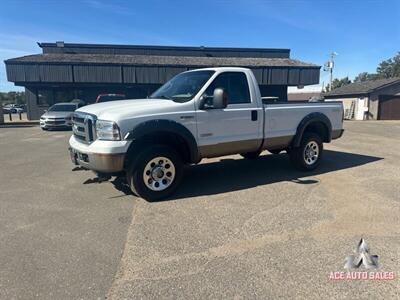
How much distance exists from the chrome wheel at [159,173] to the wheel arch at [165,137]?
30 centimetres

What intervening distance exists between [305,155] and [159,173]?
137 inches

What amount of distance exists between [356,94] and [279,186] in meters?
31.7

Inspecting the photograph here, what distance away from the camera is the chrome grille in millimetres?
4723

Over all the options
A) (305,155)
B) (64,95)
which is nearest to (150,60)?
(64,95)

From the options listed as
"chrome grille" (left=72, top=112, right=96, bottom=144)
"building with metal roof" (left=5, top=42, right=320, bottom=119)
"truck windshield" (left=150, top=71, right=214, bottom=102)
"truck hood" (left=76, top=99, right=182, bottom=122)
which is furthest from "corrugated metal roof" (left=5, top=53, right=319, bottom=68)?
"truck hood" (left=76, top=99, right=182, bottom=122)

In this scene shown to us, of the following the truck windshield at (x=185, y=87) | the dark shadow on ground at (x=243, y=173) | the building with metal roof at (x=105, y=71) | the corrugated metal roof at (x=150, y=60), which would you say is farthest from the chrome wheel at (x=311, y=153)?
the corrugated metal roof at (x=150, y=60)

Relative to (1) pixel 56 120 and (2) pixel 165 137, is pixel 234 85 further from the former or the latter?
(1) pixel 56 120

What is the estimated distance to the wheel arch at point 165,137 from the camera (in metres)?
4.62

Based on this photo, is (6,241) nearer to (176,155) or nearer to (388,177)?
(176,155)

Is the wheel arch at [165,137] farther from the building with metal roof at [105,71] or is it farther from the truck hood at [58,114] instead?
the building with metal roof at [105,71]

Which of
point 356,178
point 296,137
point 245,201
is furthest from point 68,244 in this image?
point 356,178

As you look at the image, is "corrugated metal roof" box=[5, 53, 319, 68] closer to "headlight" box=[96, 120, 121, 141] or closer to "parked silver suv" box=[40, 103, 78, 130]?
"parked silver suv" box=[40, 103, 78, 130]

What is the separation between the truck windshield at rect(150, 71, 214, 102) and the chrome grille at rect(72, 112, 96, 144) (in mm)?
1399

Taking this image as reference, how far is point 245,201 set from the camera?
194 inches
